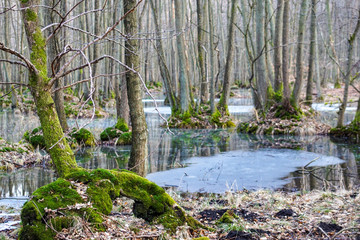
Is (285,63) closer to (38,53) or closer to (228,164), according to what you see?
(228,164)

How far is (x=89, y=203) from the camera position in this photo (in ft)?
13.5

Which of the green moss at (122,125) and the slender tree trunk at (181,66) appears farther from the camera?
the slender tree trunk at (181,66)

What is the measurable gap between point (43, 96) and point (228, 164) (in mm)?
6738

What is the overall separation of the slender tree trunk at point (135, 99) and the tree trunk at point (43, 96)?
211cm

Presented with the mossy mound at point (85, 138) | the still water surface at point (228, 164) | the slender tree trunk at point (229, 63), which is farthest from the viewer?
the slender tree trunk at point (229, 63)

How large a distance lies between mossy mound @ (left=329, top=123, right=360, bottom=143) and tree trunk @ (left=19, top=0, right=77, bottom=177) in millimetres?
12195

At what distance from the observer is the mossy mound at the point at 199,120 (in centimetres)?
1938

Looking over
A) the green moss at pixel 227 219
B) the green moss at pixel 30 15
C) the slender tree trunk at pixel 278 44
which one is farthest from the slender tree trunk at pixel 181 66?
the green moss at pixel 227 219

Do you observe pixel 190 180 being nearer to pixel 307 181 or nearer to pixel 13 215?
pixel 307 181

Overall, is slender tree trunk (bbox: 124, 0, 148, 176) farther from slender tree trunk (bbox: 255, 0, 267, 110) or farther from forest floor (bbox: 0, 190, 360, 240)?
slender tree trunk (bbox: 255, 0, 267, 110)

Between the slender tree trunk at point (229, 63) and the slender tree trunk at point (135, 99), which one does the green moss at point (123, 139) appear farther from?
the slender tree trunk at point (229, 63)

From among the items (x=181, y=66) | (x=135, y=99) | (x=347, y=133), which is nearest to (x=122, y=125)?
(x=181, y=66)

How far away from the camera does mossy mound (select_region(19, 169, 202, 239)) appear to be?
3795 millimetres

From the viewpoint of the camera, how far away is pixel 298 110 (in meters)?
17.1
